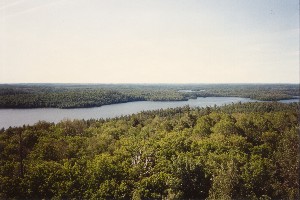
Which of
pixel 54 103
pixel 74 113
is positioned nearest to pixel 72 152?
pixel 74 113

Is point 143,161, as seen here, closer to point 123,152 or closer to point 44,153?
point 123,152

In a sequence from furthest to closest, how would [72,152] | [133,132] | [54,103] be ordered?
[54,103], [133,132], [72,152]

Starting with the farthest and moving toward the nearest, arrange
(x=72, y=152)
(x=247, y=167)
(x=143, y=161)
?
1. (x=72, y=152)
2. (x=143, y=161)
3. (x=247, y=167)

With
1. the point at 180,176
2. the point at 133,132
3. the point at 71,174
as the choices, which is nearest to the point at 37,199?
Result: the point at 71,174

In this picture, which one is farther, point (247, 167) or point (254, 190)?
point (247, 167)

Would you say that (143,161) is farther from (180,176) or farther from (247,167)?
(247,167)

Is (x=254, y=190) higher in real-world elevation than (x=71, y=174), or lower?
lower

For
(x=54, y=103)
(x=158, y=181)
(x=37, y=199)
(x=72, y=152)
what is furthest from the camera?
(x=54, y=103)

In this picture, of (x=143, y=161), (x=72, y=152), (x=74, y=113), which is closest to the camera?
(x=143, y=161)

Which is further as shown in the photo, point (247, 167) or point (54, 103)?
point (54, 103)
